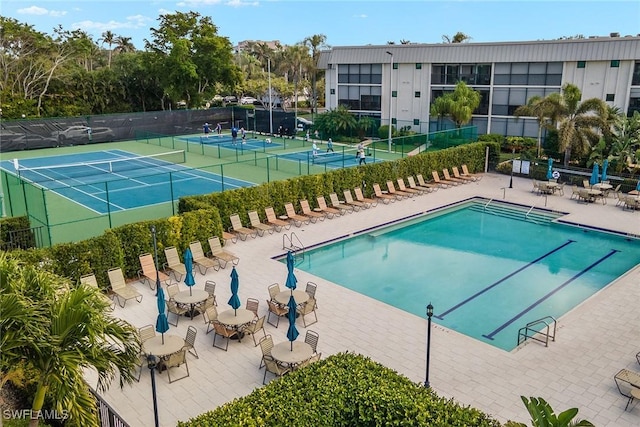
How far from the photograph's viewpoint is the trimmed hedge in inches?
316

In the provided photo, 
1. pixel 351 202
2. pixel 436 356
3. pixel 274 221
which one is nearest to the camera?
pixel 436 356

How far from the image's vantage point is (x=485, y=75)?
41812mm

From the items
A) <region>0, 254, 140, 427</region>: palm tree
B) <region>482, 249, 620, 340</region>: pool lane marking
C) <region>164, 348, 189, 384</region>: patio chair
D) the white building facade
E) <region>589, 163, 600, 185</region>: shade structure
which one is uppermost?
the white building facade

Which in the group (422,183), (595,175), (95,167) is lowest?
(422,183)

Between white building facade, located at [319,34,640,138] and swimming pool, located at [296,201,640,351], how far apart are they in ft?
53.1

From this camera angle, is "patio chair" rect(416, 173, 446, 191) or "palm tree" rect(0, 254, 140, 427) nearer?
"palm tree" rect(0, 254, 140, 427)

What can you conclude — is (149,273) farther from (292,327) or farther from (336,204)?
(336,204)

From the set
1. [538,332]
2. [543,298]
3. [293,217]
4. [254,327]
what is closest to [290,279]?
[254,327]

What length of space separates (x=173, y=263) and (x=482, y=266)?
1046 centimetres

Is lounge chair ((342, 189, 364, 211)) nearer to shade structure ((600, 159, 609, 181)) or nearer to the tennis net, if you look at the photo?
shade structure ((600, 159, 609, 181))

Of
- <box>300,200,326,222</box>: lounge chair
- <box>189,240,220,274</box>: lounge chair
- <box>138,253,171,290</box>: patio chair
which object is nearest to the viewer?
<box>138,253,171,290</box>: patio chair

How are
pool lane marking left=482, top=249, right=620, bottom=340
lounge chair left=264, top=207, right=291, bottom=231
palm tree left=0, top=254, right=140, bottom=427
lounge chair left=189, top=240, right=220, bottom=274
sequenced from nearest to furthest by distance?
palm tree left=0, top=254, right=140, bottom=427 → pool lane marking left=482, top=249, right=620, bottom=340 → lounge chair left=189, top=240, right=220, bottom=274 → lounge chair left=264, top=207, right=291, bottom=231

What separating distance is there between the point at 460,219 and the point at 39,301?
20375 millimetres

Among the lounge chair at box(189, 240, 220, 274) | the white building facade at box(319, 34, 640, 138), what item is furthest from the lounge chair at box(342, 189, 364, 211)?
the white building facade at box(319, 34, 640, 138)
